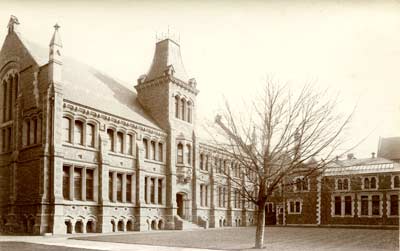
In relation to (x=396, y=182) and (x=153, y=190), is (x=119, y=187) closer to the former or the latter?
(x=153, y=190)

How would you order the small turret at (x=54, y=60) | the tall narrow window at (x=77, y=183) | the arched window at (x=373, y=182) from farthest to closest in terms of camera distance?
the arched window at (x=373, y=182) < the tall narrow window at (x=77, y=183) < the small turret at (x=54, y=60)

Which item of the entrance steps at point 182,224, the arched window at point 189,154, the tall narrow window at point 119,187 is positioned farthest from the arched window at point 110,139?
the arched window at point 189,154

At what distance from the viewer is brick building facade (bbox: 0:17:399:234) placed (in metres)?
25.3

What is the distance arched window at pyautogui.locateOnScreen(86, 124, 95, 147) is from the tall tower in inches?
312

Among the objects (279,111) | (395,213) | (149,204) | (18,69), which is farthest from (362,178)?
(18,69)

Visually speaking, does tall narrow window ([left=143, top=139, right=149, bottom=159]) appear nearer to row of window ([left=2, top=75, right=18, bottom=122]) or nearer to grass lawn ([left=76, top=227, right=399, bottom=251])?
grass lawn ([left=76, top=227, right=399, bottom=251])

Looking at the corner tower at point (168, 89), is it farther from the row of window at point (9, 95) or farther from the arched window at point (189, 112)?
the row of window at point (9, 95)

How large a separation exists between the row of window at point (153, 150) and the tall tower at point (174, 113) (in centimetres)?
66

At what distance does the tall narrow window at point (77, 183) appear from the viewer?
26733 millimetres

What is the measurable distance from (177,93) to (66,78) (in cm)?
1011

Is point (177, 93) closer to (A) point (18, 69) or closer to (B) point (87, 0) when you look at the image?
(A) point (18, 69)

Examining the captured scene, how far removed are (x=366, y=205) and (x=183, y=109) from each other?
2292 centimetres

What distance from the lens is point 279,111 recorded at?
18.2 meters

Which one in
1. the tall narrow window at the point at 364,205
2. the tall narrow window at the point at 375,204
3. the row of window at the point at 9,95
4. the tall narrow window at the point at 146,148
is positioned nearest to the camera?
the row of window at the point at 9,95
